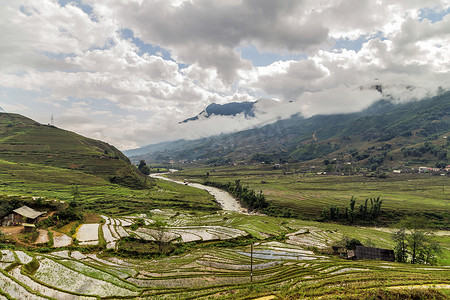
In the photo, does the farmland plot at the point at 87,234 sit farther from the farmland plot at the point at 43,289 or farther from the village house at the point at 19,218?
the farmland plot at the point at 43,289

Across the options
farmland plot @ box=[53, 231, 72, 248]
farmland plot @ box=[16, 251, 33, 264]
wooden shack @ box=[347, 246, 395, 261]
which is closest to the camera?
farmland plot @ box=[16, 251, 33, 264]

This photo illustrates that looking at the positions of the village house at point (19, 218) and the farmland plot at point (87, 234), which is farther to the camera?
the village house at point (19, 218)

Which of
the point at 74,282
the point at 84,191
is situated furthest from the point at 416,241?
the point at 84,191

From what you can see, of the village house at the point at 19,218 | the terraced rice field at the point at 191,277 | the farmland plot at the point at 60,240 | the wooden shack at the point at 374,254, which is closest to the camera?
the terraced rice field at the point at 191,277

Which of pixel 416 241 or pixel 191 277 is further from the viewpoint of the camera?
pixel 416 241

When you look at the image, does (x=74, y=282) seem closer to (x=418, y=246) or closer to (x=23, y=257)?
(x=23, y=257)

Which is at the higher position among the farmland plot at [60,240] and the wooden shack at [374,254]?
the farmland plot at [60,240]

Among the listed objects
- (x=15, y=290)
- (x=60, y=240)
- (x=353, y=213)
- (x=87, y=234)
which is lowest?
(x=353, y=213)

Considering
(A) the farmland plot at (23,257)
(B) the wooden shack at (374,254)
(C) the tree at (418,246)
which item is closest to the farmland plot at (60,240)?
(A) the farmland plot at (23,257)

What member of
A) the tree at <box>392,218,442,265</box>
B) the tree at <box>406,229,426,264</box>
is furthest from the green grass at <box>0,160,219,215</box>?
the tree at <box>406,229,426,264</box>

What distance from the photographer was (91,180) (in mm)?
150000

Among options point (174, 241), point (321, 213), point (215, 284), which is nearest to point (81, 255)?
point (174, 241)

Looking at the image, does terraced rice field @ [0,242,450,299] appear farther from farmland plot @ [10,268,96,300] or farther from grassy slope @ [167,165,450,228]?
grassy slope @ [167,165,450,228]

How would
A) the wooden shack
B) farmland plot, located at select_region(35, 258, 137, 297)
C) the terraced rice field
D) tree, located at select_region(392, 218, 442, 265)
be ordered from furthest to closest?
the wooden shack, tree, located at select_region(392, 218, 442, 265), farmland plot, located at select_region(35, 258, 137, 297), the terraced rice field
